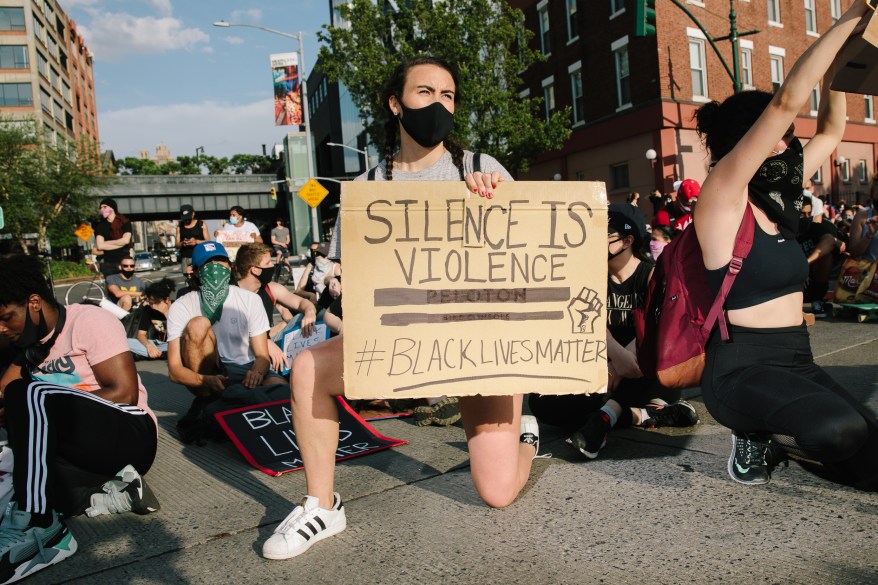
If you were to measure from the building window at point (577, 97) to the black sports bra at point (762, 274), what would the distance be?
26.2m

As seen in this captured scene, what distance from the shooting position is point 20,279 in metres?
3.30

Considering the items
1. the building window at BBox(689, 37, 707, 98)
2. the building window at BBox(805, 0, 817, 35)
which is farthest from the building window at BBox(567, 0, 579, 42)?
the building window at BBox(805, 0, 817, 35)

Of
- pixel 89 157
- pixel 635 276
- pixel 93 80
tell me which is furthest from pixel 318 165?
pixel 635 276

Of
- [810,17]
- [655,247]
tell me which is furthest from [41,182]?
[655,247]

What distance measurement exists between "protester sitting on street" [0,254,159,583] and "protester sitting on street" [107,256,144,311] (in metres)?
7.52

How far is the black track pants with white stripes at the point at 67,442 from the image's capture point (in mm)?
2840

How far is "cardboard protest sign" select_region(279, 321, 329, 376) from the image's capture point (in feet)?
20.2

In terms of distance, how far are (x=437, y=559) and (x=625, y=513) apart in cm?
86

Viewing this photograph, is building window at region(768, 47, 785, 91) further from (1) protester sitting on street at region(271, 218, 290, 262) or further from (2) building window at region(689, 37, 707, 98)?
(1) protester sitting on street at region(271, 218, 290, 262)

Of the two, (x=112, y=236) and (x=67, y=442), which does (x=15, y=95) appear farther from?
(x=67, y=442)

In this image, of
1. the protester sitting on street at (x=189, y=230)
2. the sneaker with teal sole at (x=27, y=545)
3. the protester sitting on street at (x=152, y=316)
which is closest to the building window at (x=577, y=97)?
the protester sitting on street at (x=189, y=230)

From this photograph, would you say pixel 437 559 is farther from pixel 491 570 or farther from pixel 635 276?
pixel 635 276

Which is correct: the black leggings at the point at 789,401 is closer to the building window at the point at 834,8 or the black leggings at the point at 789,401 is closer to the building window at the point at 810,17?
the building window at the point at 810,17

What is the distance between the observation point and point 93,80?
10019 centimetres
